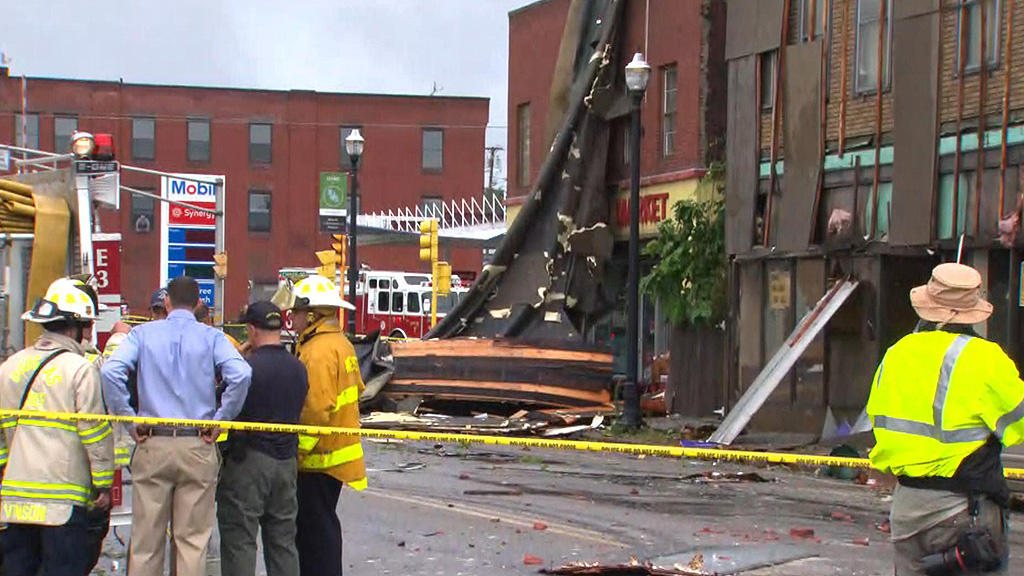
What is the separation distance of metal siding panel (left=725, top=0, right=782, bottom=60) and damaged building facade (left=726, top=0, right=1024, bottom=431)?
0.03 m

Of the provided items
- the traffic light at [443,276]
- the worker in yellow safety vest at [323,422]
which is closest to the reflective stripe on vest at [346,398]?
the worker in yellow safety vest at [323,422]

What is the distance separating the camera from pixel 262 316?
26.3 ft

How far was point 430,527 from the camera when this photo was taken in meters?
11.5

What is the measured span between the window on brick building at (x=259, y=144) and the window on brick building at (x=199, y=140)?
1.91 meters

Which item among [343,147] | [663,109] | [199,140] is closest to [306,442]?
[663,109]

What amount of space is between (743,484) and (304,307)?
7.92 m

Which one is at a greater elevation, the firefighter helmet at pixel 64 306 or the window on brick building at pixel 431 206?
the window on brick building at pixel 431 206

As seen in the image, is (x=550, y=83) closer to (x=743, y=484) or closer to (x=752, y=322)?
(x=752, y=322)

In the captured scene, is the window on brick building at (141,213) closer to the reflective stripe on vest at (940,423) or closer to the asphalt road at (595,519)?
the asphalt road at (595,519)

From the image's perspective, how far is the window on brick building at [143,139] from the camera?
63219mm

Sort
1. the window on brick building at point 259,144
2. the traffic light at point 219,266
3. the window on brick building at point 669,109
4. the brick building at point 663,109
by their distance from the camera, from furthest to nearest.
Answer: the window on brick building at point 259,144
the traffic light at point 219,266
the window on brick building at point 669,109
the brick building at point 663,109

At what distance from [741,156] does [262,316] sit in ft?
49.4

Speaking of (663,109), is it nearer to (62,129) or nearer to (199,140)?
(199,140)

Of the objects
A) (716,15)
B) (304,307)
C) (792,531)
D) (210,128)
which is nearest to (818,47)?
(716,15)
